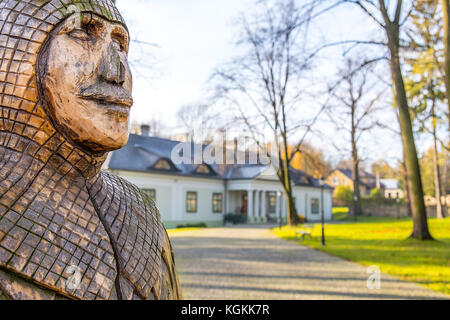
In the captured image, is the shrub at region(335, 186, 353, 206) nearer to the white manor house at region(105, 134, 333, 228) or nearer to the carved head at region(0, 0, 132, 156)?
the white manor house at region(105, 134, 333, 228)

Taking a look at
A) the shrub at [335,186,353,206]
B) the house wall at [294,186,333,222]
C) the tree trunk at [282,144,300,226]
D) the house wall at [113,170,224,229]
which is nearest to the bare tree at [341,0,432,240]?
the tree trunk at [282,144,300,226]

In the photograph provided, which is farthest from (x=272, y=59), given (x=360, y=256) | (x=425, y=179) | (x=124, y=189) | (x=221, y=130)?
(x=425, y=179)

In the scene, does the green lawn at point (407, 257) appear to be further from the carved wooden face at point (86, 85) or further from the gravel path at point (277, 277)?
the carved wooden face at point (86, 85)

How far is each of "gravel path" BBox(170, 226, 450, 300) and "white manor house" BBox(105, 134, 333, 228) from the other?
11.6 m

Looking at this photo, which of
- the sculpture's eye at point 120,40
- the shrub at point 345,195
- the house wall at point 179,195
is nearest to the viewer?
the sculpture's eye at point 120,40

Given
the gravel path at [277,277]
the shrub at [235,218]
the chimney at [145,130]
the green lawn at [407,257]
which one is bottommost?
the gravel path at [277,277]

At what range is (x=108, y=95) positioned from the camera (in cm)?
112

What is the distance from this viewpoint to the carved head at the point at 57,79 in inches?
41.8

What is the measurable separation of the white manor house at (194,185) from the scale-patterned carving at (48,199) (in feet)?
71.4

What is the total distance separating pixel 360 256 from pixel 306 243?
417cm

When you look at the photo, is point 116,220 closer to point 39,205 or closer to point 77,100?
point 39,205

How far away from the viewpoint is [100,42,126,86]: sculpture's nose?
114 centimetres

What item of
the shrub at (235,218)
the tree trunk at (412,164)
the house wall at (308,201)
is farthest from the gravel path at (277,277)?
the house wall at (308,201)

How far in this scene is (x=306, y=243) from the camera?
1523 centimetres
